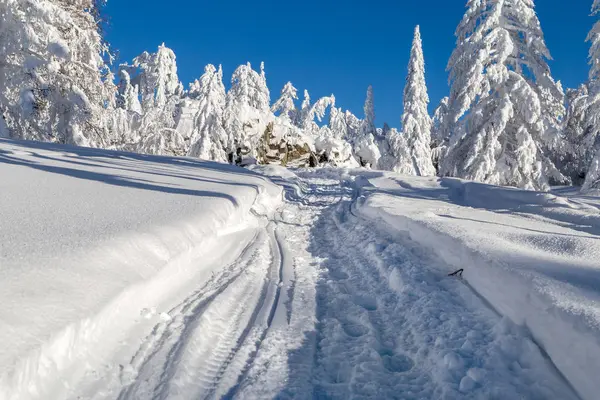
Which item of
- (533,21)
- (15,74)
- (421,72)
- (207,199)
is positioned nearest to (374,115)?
(421,72)

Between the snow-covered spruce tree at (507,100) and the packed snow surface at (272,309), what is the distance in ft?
29.9

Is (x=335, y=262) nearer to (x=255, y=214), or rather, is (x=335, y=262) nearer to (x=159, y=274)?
(x=159, y=274)

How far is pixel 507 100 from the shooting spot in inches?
546

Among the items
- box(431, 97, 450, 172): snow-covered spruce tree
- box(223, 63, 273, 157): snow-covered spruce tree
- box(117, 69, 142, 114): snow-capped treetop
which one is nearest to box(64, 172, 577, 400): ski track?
box(431, 97, 450, 172): snow-covered spruce tree

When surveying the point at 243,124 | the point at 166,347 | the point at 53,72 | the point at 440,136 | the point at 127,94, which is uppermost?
the point at 127,94

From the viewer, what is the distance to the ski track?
91.7 inches

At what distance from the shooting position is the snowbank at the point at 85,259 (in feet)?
7.02

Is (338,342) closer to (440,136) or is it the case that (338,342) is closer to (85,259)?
(85,259)

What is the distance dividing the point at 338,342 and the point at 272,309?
0.82 metres

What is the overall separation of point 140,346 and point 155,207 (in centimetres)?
303

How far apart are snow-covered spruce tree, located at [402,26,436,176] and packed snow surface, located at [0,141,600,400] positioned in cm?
2877

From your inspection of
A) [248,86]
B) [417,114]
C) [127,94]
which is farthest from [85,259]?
[127,94]

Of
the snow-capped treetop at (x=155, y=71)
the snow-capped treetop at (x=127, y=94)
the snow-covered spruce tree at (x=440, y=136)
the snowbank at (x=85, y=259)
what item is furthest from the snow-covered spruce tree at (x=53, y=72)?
the snow-capped treetop at (x=155, y=71)

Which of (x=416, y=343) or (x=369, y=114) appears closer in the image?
(x=416, y=343)
